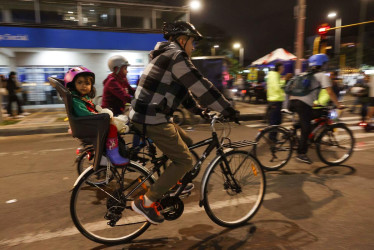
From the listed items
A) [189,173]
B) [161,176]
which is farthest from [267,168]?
[161,176]

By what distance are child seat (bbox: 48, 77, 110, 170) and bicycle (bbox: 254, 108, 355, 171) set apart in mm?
2912

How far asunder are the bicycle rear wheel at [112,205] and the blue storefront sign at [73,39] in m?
13.7

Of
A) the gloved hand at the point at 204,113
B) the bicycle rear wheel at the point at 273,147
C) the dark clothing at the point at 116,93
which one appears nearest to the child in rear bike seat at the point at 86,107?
the gloved hand at the point at 204,113

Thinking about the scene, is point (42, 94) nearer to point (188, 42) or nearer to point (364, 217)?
point (188, 42)

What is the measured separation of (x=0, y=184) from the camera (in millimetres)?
4578

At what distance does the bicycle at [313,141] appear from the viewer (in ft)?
15.8

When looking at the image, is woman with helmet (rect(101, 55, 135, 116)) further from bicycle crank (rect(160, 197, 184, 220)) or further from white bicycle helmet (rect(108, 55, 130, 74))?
bicycle crank (rect(160, 197, 184, 220))

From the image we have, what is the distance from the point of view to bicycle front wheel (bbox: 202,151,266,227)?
118 inches

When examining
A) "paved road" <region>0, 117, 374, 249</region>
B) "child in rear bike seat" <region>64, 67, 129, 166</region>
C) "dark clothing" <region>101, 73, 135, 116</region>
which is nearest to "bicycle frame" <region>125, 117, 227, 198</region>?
"child in rear bike seat" <region>64, 67, 129, 166</region>

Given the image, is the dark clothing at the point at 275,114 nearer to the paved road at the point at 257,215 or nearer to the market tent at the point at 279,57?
the paved road at the point at 257,215

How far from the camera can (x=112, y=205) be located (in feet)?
9.22

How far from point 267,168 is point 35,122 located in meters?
8.96

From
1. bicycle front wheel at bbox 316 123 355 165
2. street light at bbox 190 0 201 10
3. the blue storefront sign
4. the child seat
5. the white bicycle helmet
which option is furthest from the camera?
street light at bbox 190 0 201 10

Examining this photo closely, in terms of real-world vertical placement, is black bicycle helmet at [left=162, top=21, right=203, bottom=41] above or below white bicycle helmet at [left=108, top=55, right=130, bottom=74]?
above
